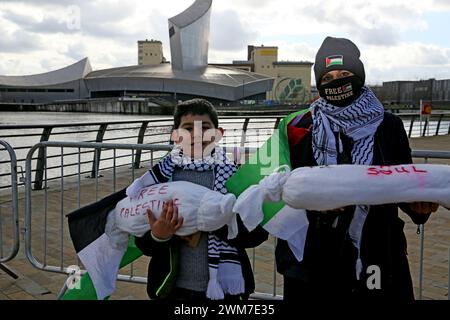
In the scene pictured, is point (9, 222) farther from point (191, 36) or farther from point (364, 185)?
point (191, 36)

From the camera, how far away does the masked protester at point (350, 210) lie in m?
1.69

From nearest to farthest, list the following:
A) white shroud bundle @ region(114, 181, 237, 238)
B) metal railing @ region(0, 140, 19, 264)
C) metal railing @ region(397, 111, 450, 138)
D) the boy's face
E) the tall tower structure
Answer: white shroud bundle @ region(114, 181, 237, 238), the boy's face, metal railing @ region(0, 140, 19, 264), metal railing @ region(397, 111, 450, 138), the tall tower structure

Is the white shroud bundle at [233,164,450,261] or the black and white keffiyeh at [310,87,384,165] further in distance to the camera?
the black and white keffiyeh at [310,87,384,165]

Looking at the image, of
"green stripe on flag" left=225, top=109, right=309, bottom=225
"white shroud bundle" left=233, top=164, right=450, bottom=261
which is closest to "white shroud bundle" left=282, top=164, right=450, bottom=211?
"white shroud bundle" left=233, top=164, right=450, bottom=261

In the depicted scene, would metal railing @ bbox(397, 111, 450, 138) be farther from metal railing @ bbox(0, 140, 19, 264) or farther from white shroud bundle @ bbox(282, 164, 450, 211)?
white shroud bundle @ bbox(282, 164, 450, 211)

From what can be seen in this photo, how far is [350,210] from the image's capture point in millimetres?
1693

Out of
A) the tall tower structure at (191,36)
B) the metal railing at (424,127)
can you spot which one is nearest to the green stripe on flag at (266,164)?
the metal railing at (424,127)

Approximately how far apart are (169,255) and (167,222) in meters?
0.19

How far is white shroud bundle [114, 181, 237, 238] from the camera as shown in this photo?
1.83m

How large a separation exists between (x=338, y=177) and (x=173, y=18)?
239 ft

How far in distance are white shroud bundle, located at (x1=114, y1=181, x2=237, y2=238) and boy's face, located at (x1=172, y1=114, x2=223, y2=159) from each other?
0.47 ft

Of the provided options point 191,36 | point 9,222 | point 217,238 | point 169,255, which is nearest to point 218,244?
point 217,238

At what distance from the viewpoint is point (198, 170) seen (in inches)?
78.2
